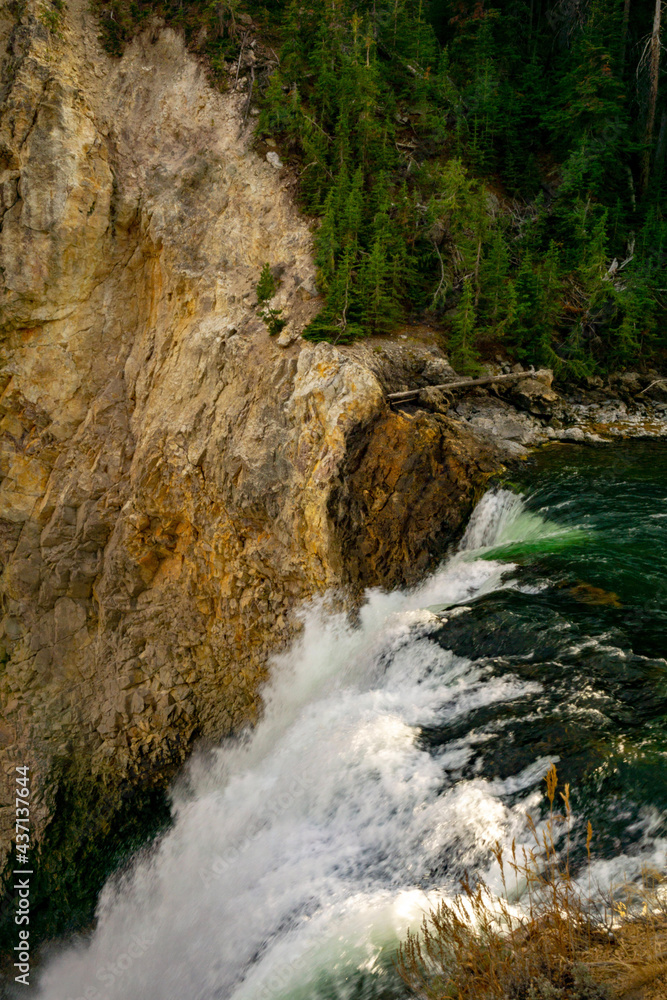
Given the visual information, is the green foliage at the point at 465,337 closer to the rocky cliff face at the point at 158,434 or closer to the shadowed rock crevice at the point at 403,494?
the rocky cliff face at the point at 158,434

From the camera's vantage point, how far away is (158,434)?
1036 cm

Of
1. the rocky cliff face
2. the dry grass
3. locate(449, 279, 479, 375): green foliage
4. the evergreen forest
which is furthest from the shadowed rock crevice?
the dry grass

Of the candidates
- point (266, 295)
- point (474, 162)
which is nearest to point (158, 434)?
point (266, 295)

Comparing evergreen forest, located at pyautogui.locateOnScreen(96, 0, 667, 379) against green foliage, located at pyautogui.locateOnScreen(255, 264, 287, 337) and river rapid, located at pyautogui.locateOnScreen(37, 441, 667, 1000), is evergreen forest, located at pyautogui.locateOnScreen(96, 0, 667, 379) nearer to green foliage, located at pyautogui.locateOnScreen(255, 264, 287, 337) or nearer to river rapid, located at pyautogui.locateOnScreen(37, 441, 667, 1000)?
green foliage, located at pyautogui.locateOnScreen(255, 264, 287, 337)

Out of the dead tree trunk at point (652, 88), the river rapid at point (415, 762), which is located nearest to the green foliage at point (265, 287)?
the river rapid at point (415, 762)

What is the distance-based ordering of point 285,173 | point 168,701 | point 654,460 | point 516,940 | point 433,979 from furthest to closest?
point 285,173, point 168,701, point 654,460, point 433,979, point 516,940

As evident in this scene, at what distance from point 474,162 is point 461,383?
5934mm

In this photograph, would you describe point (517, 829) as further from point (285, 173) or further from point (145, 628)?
point (285, 173)

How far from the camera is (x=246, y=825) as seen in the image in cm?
668

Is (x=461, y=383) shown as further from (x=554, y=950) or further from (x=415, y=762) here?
(x=554, y=950)

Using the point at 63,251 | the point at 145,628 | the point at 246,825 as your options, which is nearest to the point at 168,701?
the point at 145,628

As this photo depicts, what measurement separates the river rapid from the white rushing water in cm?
2

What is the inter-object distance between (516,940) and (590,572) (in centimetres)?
413

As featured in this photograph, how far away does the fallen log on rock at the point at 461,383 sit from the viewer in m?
9.05
